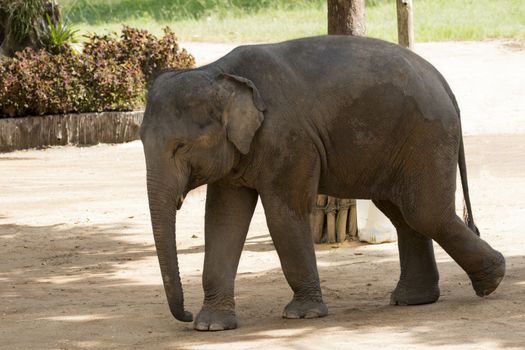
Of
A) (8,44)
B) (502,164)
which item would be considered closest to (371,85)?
(502,164)

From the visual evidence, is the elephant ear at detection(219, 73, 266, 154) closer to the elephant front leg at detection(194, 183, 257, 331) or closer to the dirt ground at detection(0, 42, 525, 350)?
the elephant front leg at detection(194, 183, 257, 331)

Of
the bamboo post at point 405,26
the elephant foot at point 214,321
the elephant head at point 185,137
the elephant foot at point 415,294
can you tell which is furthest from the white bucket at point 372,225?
the elephant head at point 185,137

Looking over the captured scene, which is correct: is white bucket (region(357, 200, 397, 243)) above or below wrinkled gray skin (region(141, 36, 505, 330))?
below

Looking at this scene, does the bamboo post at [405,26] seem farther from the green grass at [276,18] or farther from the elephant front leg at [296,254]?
the green grass at [276,18]

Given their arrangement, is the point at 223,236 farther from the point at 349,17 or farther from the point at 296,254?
the point at 349,17

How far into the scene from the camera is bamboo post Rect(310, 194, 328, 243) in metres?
10.6

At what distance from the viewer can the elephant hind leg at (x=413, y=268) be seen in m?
8.04

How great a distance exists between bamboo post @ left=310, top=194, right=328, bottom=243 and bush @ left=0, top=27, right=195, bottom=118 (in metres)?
7.99

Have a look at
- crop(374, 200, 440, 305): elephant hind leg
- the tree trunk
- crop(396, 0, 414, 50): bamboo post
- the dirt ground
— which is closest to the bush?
the dirt ground

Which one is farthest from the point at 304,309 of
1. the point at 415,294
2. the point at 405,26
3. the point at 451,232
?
the point at 405,26

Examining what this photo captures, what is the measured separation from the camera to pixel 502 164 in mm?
14648

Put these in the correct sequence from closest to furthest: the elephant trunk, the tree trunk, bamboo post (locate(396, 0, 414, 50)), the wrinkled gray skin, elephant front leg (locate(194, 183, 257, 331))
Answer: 1. the elephant trunk
2. the wrinkled gray skin
3. elephant front leg (locate(194, 183, 257, 331))
4. the tree trunk
5. bamboo post (locate(396, 0, 414, 50))

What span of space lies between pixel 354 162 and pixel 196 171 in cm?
99

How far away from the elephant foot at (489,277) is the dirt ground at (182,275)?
0.08m
